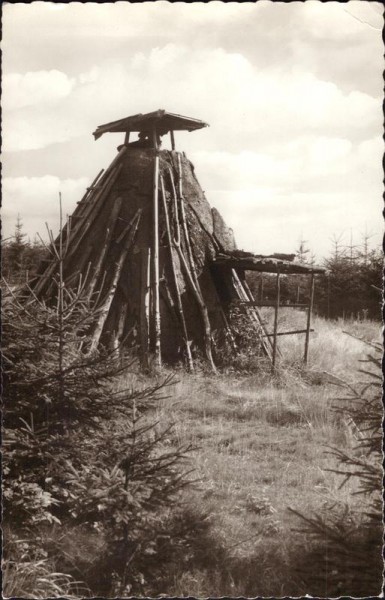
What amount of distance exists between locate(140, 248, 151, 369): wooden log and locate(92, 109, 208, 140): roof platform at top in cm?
250

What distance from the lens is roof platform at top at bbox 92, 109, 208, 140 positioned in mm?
11065

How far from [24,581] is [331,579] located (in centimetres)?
179

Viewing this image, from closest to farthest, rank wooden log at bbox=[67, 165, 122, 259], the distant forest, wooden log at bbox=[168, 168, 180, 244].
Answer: wooden log at bbox=[67, 165, 122, 259] < wooden log at bbox=[168, 168, 180, 244] < the distant forest

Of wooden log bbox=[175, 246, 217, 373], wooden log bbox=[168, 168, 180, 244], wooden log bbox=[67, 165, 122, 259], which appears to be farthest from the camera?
wooden log bbox=[168, 168, 180, 244]

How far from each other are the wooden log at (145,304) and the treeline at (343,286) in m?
9.93

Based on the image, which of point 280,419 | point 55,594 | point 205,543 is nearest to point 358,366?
point 280,419

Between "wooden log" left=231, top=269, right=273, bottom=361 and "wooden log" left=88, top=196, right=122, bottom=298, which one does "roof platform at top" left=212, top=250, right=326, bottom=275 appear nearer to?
"wooden log" left=231, top=269, right=273, bottom=361

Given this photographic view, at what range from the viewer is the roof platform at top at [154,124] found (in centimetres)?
1106

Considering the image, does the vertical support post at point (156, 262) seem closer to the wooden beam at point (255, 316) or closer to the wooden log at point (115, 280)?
the wooden log at point (115, 280)

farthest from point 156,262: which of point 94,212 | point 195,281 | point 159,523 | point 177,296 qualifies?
point 159,523

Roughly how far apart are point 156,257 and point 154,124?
2803 mm

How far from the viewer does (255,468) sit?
640 cm

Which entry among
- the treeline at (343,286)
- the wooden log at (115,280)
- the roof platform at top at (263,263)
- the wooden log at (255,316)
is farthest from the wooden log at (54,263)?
the treeline at (343,286)

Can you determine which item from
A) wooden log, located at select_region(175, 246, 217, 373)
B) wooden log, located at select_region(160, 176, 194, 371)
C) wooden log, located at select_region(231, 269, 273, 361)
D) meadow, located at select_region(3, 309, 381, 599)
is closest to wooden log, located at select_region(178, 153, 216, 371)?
wooden log, located at select_region(175, 246, 217, 373)
